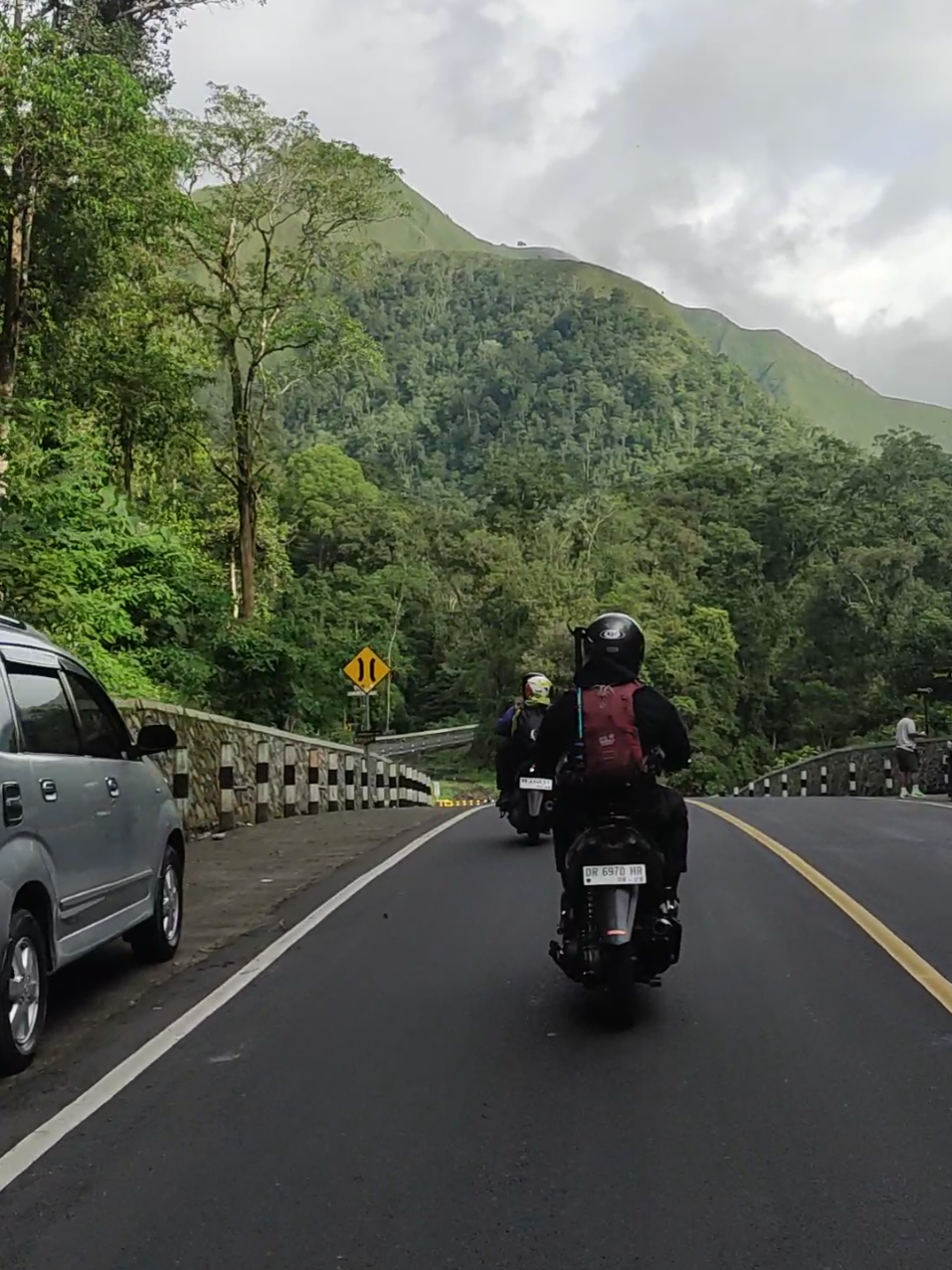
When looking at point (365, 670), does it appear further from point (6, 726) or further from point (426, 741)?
point (426, 741)

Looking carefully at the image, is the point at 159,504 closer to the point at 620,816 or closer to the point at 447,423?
the point at 620,816

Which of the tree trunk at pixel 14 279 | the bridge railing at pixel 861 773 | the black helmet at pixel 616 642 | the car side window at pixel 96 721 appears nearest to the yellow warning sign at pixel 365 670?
the tree trunk at pixel 14 279

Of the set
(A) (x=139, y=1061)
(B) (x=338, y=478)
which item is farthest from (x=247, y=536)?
(B) (x=338, y=478)

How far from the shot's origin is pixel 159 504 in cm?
3384

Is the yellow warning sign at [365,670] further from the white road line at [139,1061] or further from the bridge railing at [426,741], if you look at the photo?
the bridge railing at [426,741]

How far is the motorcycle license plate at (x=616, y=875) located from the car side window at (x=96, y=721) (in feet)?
8.71

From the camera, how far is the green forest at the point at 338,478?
2189cm

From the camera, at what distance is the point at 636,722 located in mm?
6648

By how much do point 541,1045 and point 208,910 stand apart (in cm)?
463

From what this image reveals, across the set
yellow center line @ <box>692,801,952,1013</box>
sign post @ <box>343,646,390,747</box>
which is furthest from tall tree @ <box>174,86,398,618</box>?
yellow center line @ <box>692,801,952,1013</box>

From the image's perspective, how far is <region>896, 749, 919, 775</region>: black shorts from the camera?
26.7 meters

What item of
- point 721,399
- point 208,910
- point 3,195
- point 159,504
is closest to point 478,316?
point 721,399

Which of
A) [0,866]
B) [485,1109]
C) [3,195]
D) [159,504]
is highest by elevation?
[3,195]

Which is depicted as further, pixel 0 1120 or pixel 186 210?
pixel 186 210
